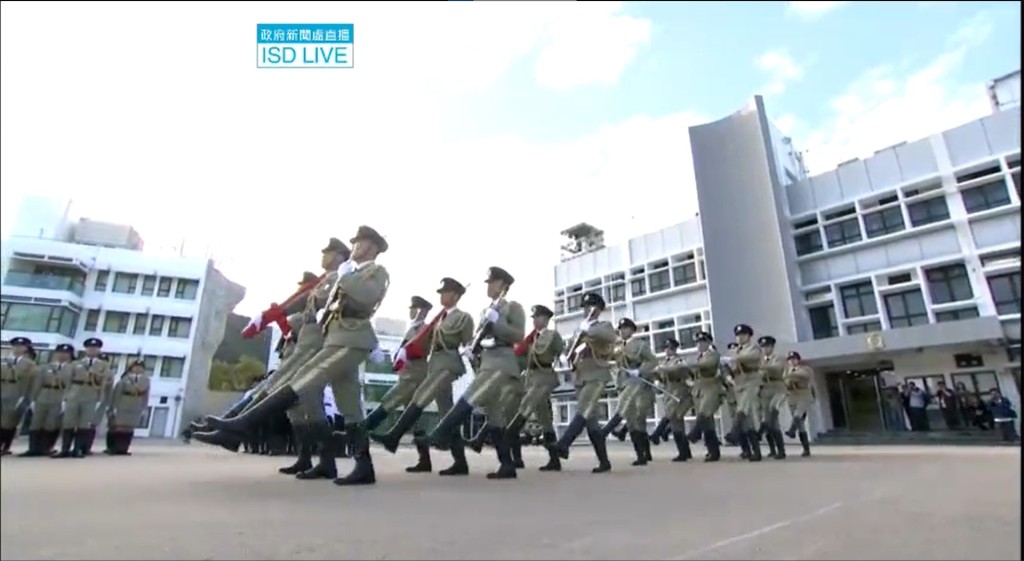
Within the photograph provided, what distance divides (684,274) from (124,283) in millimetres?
18518

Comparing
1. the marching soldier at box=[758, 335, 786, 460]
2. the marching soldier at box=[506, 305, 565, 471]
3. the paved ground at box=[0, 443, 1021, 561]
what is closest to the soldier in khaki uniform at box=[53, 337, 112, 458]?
the paved ground at box=[0, 443, 1021, 561]

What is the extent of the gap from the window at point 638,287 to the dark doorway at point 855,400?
19.6 ft

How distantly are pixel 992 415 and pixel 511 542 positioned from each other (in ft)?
52.1

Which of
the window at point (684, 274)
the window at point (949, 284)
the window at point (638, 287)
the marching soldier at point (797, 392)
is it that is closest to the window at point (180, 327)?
the marching soldier at point (797, 392)

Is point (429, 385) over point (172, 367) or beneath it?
over

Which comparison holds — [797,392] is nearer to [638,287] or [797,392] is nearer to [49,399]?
[638,287]

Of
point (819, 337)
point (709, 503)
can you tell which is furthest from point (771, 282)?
point (709, 503)

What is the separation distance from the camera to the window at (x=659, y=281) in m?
18.2

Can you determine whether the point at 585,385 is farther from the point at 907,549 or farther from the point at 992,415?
the point at 992,415

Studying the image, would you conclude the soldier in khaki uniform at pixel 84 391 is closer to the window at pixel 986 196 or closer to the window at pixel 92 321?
the window at pixel 92 321

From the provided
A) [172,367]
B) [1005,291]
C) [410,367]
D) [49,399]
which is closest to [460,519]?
[172,367]

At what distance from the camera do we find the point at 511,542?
83.3 inches

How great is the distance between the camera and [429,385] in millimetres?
5574

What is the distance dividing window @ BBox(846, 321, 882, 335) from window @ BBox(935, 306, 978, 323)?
141 centimetres
